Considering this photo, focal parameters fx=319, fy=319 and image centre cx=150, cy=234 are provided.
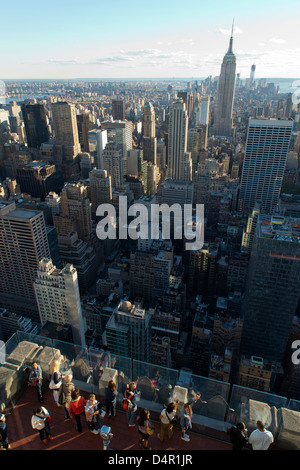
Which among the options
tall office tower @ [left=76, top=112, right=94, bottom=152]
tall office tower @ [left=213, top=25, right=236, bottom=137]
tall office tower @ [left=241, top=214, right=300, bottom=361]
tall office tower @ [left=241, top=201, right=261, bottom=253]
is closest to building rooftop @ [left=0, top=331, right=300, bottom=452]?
tall office tower @ [left=241, top=214, right=300, bottom=361]

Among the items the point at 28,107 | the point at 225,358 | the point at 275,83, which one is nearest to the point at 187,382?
the point at 225,358

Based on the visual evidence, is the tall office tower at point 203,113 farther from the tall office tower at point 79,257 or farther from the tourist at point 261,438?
the tourist at point 261,438

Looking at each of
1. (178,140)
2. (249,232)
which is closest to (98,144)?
(178,140)

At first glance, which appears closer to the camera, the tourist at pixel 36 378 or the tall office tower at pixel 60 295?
the tourist at pixel 36 378

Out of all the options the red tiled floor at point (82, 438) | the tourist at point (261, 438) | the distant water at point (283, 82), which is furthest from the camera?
the distant water at point (283, 82)

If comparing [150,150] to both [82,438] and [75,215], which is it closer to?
[75,215]

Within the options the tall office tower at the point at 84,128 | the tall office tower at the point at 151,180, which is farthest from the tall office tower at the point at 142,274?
the tall office tower at the point at 84,128

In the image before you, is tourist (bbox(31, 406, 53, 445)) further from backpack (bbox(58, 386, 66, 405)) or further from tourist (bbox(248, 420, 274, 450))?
tourist (bbox(248, 420, 274, 450))
